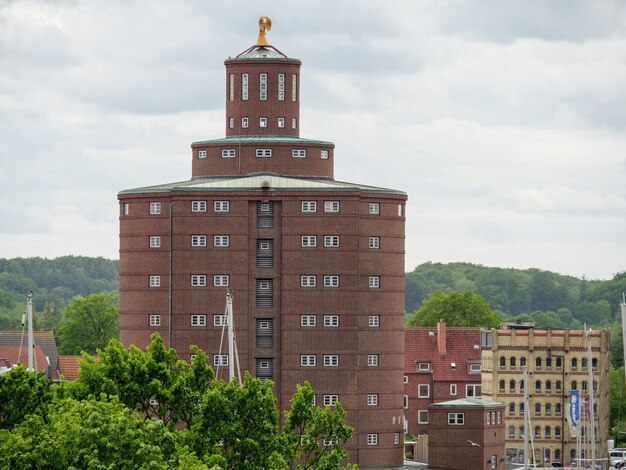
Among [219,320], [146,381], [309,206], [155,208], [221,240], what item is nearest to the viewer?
[146,381]

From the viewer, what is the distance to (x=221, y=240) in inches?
5719

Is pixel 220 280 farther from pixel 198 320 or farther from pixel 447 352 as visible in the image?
pixel 447 352

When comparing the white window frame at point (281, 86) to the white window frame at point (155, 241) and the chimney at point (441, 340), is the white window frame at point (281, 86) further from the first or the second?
the chimney at point (441, 340)

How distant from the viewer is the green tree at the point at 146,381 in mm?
113938

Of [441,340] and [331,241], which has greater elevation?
[331,241]

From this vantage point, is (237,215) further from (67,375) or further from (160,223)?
(67,375)

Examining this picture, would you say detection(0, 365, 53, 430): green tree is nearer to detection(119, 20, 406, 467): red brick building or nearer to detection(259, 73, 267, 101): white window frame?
detection(119, 20, 406, 467): red brick building

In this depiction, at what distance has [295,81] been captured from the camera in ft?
509

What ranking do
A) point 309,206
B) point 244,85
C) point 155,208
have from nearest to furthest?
point 309,206
point 155,208
point 244,85

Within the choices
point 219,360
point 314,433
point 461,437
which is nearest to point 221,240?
point 219,360

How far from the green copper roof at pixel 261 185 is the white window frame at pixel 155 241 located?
3.45 m

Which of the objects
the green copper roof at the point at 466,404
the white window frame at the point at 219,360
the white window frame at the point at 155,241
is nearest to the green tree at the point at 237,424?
the white window frame at the point at 219,360

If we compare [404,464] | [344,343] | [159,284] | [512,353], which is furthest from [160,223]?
[512,353]

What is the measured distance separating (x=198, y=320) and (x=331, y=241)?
11406 millimetres
